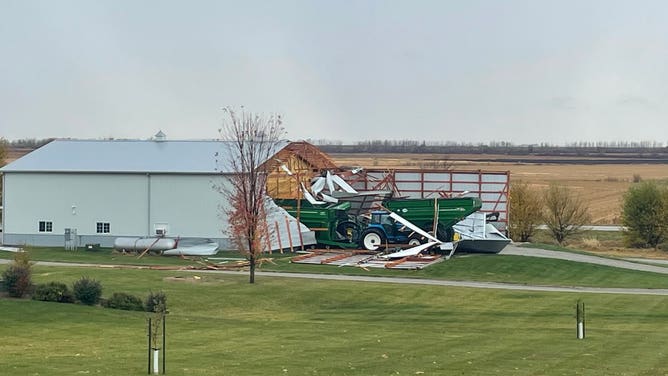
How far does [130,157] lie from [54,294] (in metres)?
27.6

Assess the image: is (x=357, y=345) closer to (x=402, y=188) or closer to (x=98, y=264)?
(x=98, y=264)

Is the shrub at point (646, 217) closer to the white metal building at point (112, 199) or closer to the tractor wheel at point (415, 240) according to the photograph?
the tractor wheel at point (415, 240)

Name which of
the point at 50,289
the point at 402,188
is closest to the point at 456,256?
the point at 402,188

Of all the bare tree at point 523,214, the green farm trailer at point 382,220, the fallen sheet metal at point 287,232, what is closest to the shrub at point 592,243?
the bare tree at point 523,214

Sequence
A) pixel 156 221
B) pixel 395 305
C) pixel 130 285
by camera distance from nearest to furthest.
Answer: pixel 395 305 < pixel 130 285 < pixel 156 221

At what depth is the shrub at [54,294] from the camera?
3088 centimetres

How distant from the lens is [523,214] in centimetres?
6662

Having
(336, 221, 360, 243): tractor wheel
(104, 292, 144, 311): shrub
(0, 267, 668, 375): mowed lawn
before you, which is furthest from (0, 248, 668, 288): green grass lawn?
(104, 292, 144, 311): shrub

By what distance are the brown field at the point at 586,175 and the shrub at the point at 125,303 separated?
60641 millimetres

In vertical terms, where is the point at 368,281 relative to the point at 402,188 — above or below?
below

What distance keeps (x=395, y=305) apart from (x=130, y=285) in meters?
9.60

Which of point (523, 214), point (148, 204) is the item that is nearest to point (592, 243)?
point (523, 214)

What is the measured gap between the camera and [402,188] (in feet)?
196

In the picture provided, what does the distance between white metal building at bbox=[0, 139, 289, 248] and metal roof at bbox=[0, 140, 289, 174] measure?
0.06 meters
